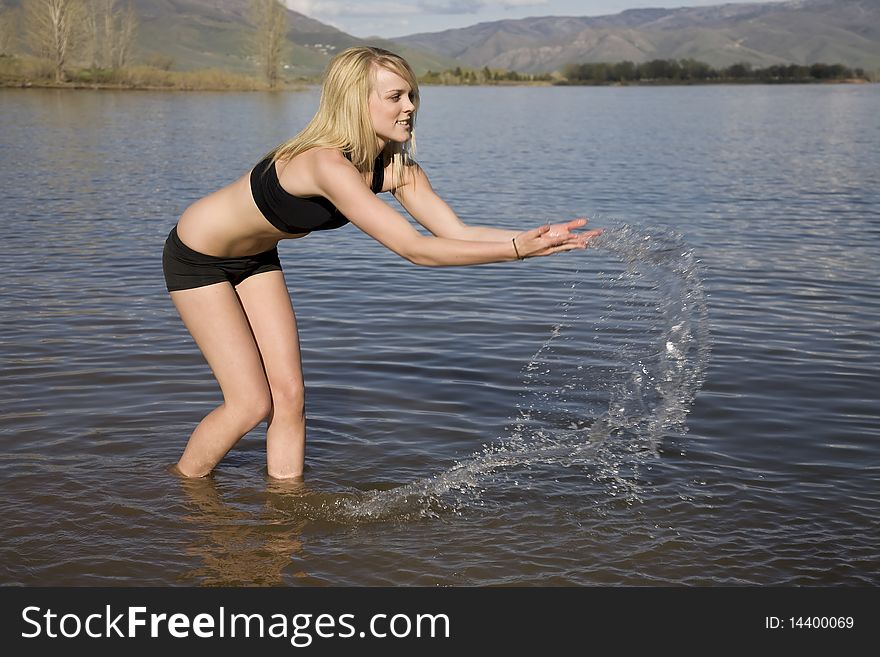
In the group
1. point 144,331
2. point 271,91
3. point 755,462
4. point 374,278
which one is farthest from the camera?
point 271,91

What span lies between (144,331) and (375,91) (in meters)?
5.66

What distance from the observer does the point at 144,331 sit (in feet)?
32.1

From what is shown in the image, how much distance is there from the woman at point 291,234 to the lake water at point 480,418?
0.59m

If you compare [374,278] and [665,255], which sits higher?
[665,255]

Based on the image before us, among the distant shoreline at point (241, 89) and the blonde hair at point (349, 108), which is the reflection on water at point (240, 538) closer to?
the blonde hair at point (349, 108)

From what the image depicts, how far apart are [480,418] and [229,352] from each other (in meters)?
2.44

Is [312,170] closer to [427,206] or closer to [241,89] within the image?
[427,206]

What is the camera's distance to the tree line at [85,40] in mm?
83562

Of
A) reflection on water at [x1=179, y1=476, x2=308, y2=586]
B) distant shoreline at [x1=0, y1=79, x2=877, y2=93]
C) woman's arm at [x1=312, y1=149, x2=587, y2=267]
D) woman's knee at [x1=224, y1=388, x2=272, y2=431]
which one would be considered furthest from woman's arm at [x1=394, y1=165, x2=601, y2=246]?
distant shoreline at [x1=0, y1=79, x2=877, y2=93]

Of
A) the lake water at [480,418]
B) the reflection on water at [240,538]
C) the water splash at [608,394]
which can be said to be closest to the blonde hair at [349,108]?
the water splash at [608,394]
